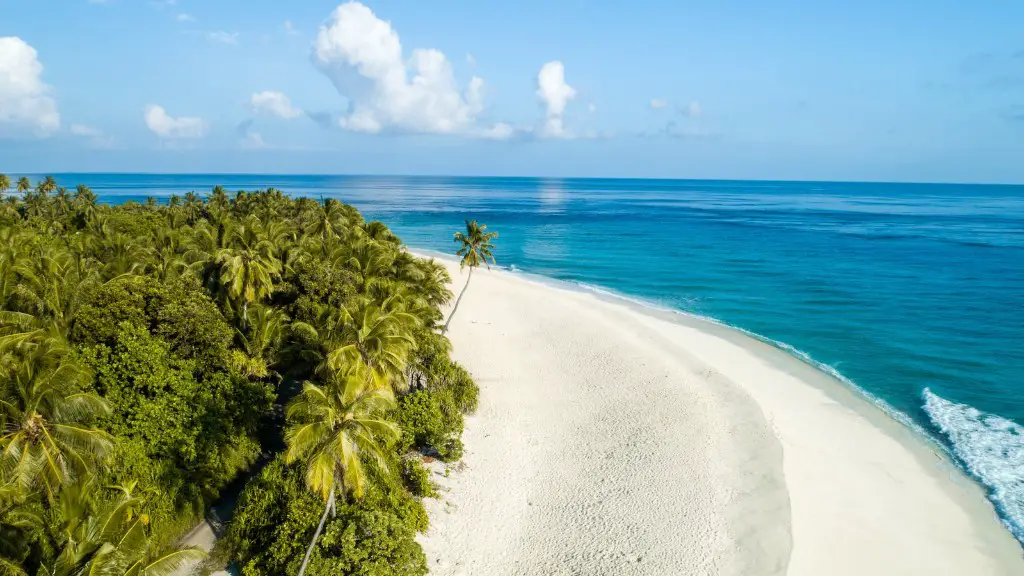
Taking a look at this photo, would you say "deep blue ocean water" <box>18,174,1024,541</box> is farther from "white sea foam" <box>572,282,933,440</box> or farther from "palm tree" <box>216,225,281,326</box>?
"palm tree" <box>216,225,281,326</box>

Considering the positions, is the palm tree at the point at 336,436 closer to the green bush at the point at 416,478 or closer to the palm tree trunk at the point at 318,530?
the palm tree trunk at the point at 318,530

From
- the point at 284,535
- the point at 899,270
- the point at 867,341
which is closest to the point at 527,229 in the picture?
the point at 899,270

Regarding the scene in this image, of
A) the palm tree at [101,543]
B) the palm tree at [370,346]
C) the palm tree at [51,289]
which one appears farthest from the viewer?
the palm tree at [51,289]

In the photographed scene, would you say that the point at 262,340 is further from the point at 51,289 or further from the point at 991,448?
the point at 991,448

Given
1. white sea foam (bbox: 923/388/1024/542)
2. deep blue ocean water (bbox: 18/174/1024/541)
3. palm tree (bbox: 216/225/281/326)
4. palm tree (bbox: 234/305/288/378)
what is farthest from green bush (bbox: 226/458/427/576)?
deep blue ocean water (bbox: 18/174/1024/541)

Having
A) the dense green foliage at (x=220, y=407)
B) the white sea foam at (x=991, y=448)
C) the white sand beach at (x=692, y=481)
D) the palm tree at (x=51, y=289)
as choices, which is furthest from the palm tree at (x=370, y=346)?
the white sea foam at (x=991, y=448)

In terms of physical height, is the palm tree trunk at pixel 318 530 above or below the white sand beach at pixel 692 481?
above
